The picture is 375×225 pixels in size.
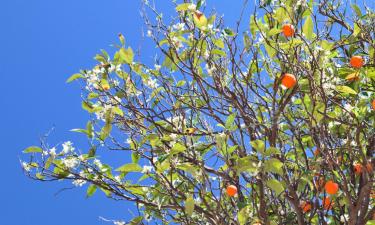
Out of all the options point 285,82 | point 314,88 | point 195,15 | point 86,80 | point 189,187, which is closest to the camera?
point 314,88

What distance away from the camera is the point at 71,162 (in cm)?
259

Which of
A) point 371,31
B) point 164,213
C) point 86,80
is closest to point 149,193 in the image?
point 164,213

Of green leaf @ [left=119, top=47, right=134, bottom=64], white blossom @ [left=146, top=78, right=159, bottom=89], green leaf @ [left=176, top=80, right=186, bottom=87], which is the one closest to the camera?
green leaf @ [left=119, top=47, right=134, bottom=64]

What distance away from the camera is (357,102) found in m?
2.57

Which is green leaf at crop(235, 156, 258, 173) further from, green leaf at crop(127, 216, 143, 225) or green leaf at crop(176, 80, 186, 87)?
green leaf at crop(176, 80, 186, 87)

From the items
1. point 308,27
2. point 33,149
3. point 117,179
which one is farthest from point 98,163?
point 308,27

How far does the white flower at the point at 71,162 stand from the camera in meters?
2.57

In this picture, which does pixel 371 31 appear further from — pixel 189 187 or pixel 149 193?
pixel 149 193

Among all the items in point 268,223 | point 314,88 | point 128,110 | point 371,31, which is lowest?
point 268,223

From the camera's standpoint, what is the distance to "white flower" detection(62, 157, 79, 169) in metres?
2.57

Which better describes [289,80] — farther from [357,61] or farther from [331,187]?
[331,187]

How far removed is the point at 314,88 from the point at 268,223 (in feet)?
2.13

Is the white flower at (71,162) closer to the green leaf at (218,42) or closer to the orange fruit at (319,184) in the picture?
the green leaf at (218,42)

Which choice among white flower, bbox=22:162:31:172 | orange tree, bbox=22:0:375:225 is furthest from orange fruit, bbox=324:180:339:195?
white flower, bbox=22:162:31:172
